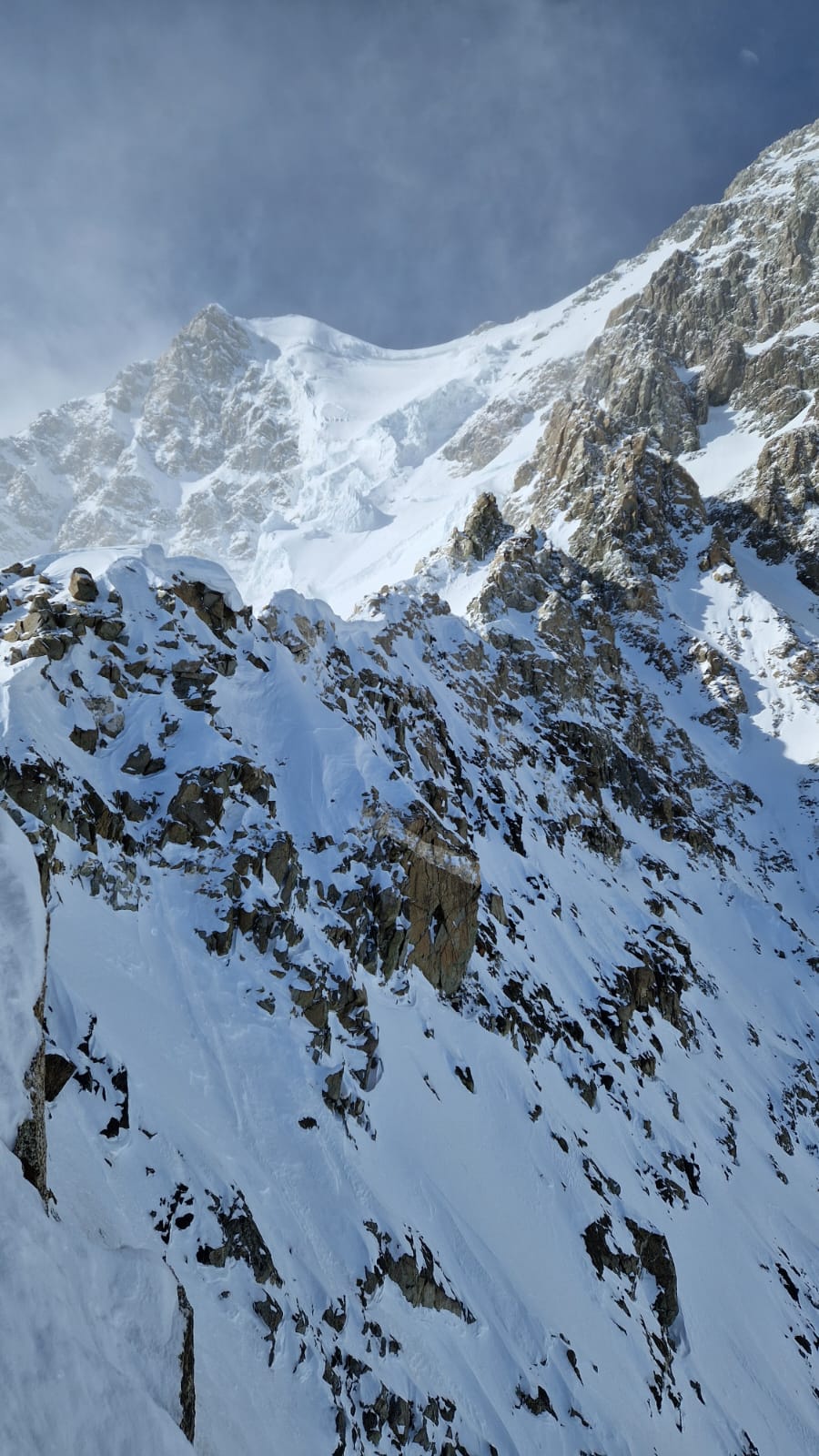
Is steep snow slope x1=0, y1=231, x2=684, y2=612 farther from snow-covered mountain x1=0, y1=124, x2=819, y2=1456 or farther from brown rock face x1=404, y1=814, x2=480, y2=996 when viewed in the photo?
brown rock face x1=404, y1=814, x2=480, y2=996

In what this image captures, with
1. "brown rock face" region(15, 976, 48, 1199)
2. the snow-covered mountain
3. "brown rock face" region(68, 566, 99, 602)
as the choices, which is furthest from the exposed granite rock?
"brown rock face" region(15, 976, 48, 1199)

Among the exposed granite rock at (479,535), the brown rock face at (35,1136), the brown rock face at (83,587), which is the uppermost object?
the exposed granite rock at (479,535)

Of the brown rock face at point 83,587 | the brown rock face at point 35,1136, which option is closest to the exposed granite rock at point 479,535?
the brown rock face at point 83,587

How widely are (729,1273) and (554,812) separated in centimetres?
2383

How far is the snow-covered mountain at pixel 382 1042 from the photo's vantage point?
1020cm

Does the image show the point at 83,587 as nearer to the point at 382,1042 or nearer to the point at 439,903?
the point at 439,903

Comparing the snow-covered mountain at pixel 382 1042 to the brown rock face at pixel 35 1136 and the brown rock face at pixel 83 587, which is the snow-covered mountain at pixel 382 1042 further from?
the brown rock face at pixel 83 587

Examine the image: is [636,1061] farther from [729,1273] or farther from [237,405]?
[237,405]

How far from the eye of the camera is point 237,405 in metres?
181

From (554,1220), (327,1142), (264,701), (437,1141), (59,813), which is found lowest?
(554,1220)

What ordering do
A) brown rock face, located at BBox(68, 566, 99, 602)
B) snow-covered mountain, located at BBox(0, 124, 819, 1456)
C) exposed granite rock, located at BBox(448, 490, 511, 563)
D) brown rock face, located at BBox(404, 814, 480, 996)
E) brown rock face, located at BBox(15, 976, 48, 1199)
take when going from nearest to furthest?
brown rock face, located at BBox(15, 976, 48, 1199), snow-covered mountain, located at BBox(0, 124, 819, 1456), brown rock face, located at BBox(68, 566, 99, 602), brown rock face, located at BBox(404, 814, 480, 996), exposed granite rock, located at BBox(448, 490, 511, 563)

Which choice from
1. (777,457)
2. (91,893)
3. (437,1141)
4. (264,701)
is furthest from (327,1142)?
(777,457)

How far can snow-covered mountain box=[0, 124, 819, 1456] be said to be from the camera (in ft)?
33.5

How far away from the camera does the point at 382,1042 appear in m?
19.6
